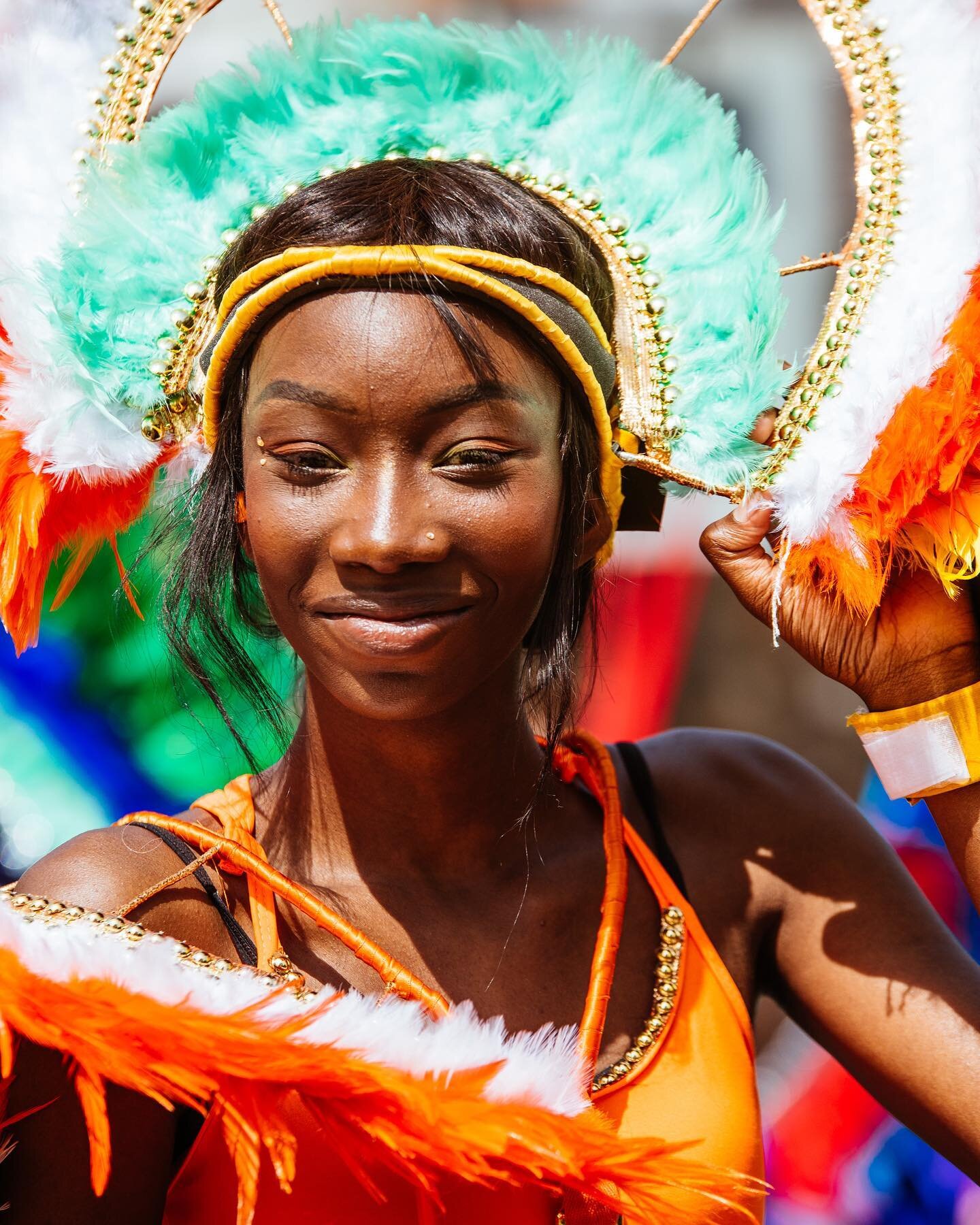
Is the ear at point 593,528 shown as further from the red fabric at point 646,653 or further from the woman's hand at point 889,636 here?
the red fabric at point 646,653

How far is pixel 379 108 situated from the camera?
193cm

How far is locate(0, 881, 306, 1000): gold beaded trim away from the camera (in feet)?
5.02

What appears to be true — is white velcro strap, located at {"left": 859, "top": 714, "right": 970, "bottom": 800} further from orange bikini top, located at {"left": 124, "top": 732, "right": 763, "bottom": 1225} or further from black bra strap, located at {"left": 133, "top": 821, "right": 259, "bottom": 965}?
black bra strap, located at {"left": 133, "top": 821, "right": 259, "bottom": 965}

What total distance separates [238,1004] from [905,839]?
290cm

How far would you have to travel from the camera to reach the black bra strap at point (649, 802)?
2133 mm

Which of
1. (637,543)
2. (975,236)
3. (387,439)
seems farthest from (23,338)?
(637,543)

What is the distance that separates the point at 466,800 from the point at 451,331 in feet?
2.43

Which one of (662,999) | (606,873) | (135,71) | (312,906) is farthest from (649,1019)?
(135,71)

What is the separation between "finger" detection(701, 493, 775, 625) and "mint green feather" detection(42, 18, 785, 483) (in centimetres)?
6

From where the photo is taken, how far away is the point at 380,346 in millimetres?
1678

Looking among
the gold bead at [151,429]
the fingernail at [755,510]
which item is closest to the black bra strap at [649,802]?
the fingernail at [755,510]

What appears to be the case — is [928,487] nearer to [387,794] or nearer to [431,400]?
[431,400]

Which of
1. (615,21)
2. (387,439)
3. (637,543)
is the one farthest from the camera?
(615,21)

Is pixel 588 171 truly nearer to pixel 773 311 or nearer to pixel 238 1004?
pixel 773 311
